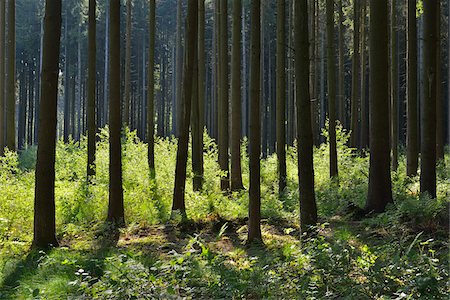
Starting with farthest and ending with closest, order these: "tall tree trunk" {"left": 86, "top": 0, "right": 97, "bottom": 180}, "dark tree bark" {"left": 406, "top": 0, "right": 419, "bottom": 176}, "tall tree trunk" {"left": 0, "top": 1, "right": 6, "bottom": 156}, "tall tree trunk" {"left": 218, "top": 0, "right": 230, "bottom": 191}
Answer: "tall tree trunk" {"left": 0, "top": 1, "right": 6, "bottom": 156}, "tall tree trunk" {"left": 218, "top": 0, "right": 230, "bottom": 191}, "tall tree trunk" {"left": 86, "top": 0, "right": 97, "bottom": 180}, "dark tree bark" {"left": 406, "top": 0, "right": 419, "bottom": 176}

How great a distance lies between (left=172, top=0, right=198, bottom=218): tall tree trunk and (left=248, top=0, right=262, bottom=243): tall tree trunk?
7.10ft

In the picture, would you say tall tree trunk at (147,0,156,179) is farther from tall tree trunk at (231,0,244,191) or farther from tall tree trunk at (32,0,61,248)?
tall tree trunk at (32,0,61,248)

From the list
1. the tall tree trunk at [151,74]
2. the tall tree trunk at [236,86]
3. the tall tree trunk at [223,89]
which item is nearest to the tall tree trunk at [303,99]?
the tall tree trunk at [236,86]

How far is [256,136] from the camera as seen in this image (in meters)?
8.20

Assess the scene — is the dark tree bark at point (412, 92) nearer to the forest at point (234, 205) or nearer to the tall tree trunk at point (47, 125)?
the forest at point (234, 205)

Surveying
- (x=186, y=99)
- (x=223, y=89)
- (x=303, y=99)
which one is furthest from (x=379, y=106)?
(x=223, y=89)

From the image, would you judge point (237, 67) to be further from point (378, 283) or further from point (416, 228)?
point (378, 283)

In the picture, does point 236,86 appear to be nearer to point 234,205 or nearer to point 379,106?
point 234,205

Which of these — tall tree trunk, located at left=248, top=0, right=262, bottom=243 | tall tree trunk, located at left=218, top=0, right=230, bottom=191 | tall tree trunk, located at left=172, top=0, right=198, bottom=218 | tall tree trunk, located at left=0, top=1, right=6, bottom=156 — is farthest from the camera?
tall tree trunk, located at left=0, top=1, right=6, bottom=156

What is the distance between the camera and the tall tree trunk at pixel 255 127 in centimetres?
807

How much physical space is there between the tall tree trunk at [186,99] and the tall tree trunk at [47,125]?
2946 millimetres

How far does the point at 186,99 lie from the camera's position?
33.9 feet

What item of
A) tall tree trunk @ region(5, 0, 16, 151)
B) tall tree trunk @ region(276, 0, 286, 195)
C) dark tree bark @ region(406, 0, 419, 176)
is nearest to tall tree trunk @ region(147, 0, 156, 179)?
tall tree trunk @ region(276, 0, 286, 195)

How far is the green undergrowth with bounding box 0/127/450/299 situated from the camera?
506cm
